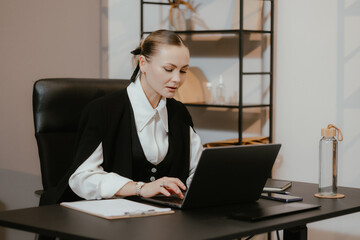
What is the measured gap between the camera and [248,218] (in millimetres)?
1467

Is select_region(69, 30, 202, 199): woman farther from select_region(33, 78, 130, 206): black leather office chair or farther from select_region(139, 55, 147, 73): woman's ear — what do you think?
select_region(33, 78, 130, 206): black leather office chair

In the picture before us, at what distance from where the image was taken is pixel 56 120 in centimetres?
229

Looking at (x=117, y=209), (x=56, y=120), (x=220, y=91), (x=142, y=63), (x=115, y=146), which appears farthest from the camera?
(x=220, y=91)

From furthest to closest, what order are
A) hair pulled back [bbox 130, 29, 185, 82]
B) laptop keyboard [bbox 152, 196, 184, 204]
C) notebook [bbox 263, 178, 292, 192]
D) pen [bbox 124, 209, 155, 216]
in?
hair pulled back [bbox 130, 29, 185, 82] < notebook [bbox 263, 178, 292, 192] < laptop keyboard [bbox 152, 196, 184, 204] < pen [bbox 124, 209, 155, 216]

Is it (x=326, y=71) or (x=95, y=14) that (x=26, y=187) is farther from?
(x=326, y=71)

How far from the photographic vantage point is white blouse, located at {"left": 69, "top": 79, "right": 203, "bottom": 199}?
182cm

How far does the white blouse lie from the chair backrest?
11.3 inches

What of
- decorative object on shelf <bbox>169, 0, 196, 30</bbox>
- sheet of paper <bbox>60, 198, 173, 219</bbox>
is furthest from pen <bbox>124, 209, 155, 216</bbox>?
decorative object on shelf <bbox>169, 0, 196, 30</bbox>

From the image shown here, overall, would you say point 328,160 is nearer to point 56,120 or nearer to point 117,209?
point 117,209

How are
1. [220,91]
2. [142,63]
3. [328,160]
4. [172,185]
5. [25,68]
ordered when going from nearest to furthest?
[172,185]
[328,160]
[142,63]
[25,68]
[220,91]

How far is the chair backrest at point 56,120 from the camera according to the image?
2.25 meters

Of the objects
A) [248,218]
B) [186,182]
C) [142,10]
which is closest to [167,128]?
[186,182]

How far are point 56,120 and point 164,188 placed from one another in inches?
30.1

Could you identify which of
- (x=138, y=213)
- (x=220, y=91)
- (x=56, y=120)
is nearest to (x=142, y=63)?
(x=56, y=120)
